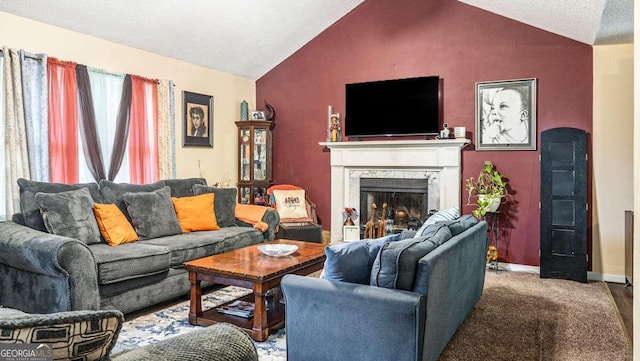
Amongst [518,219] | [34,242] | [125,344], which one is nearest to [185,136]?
[34,242]

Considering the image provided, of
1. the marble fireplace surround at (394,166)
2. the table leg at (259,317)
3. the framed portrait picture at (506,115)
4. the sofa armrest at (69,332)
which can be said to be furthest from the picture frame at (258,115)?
the sofa armrest at (69,332)

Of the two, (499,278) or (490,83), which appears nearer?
(499,278)

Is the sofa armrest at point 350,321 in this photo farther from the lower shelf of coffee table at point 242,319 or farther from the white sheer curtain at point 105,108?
the white sheer curtain at point 105,108

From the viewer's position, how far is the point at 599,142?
4742 millimetres

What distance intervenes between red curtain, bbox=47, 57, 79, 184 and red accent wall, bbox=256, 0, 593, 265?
113 inches

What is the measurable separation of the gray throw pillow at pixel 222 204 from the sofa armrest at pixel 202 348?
3800 millimetres

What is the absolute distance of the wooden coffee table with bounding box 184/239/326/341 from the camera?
2.97 m

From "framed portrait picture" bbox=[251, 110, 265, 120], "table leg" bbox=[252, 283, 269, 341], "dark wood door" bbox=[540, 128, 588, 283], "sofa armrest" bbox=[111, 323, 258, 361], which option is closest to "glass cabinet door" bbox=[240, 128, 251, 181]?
"framed portrait picture" bbox=[251, 110, 265, 120]

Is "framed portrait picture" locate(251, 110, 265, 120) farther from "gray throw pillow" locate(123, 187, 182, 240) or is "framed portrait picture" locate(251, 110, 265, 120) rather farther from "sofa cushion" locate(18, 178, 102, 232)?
"sofa cushion" locate(18, 178, 102, 232)

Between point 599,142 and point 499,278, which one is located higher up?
point 599,142

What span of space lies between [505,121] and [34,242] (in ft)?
15.3

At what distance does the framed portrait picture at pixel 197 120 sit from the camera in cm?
571

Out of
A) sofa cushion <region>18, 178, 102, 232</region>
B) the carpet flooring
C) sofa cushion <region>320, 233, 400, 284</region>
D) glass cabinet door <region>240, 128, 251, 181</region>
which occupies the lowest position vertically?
the carpet flooring

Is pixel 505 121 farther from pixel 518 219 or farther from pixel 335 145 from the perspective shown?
pixel 335 145
